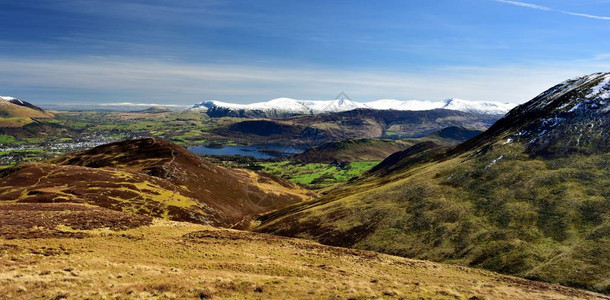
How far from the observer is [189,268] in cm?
3878

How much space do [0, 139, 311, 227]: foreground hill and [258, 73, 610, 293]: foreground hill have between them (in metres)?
35.9

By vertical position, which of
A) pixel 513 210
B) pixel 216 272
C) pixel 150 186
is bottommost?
pixel 150 186

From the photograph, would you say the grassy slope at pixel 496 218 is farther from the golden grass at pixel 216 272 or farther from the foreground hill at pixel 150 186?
the foreground hill at pixel 150 186

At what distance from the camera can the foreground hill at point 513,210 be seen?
177ft

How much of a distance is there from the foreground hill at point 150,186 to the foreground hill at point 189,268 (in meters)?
44.9

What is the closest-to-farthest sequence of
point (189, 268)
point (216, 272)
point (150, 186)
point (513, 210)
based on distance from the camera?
point (216, 272)
point (189, 268)
point (513, 210)
point (150, 186)

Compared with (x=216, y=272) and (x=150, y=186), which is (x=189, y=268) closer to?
(x=216, y=272)

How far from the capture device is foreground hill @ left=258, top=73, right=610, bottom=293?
53.9m

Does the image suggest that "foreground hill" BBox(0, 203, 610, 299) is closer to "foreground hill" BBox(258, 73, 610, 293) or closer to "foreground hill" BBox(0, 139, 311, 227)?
"foreground hill" BBox(258, 73, 610, 293)

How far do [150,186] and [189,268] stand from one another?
94.2 metres

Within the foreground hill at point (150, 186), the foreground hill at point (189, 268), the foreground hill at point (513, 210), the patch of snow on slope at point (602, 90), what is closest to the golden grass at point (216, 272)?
the foreground hill at point (189, 268)

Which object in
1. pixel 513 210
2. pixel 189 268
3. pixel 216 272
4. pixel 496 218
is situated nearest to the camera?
pixel 216 272

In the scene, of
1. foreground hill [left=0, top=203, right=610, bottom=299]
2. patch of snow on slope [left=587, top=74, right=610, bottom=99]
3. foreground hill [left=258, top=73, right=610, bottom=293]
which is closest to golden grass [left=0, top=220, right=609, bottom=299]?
foreground hill [left=0, top=203, right=610, bottom=299]

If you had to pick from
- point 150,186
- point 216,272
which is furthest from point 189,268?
point 150,186
